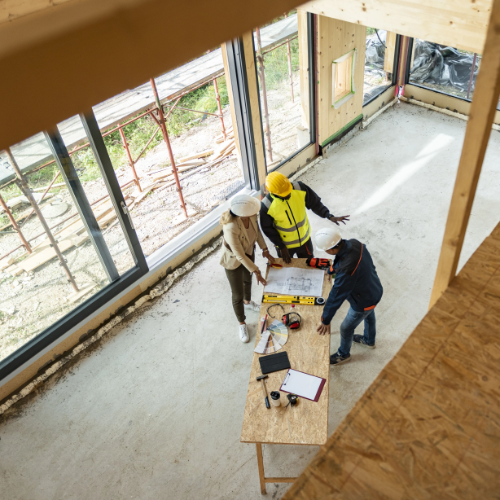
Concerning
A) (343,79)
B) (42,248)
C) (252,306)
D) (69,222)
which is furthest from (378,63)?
(42,248)

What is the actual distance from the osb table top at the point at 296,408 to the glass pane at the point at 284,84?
3.38 m

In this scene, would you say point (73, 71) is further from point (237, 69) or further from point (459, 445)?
point (237, 69)

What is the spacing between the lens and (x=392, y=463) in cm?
99

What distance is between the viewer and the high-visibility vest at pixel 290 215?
405 centimetres

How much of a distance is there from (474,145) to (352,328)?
305cm

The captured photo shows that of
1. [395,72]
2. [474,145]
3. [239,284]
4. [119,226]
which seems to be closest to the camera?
[474,145]

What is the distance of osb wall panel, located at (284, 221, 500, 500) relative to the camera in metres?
0.95

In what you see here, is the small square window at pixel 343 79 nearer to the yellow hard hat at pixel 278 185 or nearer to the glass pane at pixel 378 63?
the glass pane at pixel 378 63

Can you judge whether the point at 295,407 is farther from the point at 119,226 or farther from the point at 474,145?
the point at 119,226

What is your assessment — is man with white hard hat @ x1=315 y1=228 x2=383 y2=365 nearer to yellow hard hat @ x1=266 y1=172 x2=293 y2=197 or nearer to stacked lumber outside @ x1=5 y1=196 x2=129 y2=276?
yellow hard hat @ x1=266 y1=172 x2=293 y2=197

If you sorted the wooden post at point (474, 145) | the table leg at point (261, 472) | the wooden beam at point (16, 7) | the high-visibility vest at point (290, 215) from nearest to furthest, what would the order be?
the wooden post at point (474, 145)
the wooden beam at point (16, 7)
the table leg at point (261, 472)
the high-visibility vest at point (290, 215)

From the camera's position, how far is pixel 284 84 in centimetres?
658

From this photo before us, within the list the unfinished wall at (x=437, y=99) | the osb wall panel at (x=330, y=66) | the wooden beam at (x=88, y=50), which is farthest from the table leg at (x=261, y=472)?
the unfinished wall at (x=437, y=99)

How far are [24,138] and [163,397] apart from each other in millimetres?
4115
